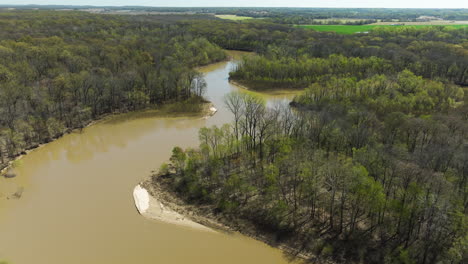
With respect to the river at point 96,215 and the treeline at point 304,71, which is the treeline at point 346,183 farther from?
the treeline at point 304,71

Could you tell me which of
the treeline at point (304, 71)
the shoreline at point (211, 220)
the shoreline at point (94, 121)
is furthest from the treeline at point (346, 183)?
Result: the treeline at point (304, 71)

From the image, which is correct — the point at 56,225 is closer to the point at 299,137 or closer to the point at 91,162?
the point at 91,162

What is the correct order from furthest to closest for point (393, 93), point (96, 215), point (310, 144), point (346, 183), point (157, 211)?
point (393, 93)
point (310, 144)
point (157, 211)
point (96, 215)
point (346, 183)

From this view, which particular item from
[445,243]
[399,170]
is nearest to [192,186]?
[399,170]

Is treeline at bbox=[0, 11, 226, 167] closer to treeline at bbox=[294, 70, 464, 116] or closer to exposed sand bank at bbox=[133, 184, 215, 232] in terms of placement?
exposed sand bank at bbox=[133, 184, 215, 232]

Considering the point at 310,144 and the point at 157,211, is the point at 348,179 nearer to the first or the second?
the point at 310,144

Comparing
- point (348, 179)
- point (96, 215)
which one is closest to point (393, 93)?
point (348, 179)

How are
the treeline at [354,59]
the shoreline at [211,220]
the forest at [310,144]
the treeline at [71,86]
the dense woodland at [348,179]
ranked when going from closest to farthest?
the dense woodland at [348,179] → the forest at [310,144] → the shoreline at [211,220] → the treeline at [71,86] → the treeline at [354,59]
